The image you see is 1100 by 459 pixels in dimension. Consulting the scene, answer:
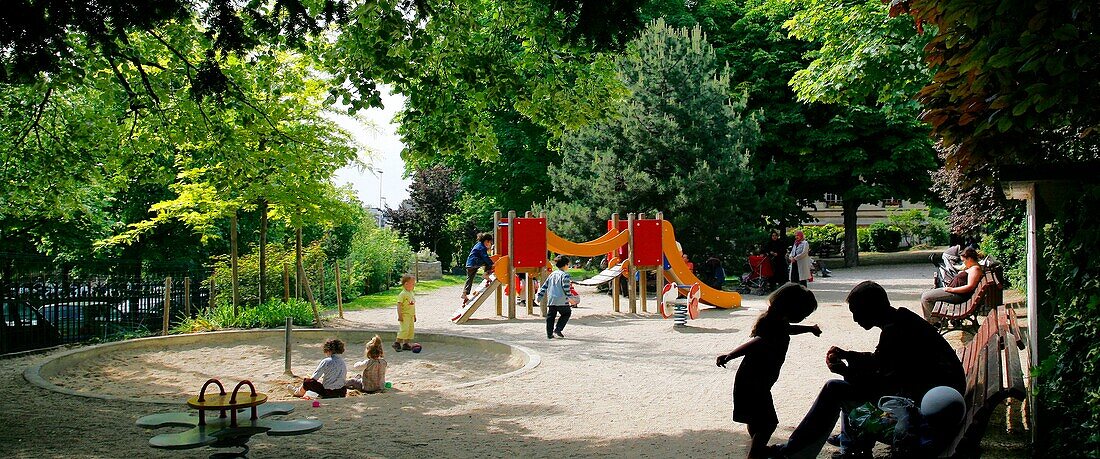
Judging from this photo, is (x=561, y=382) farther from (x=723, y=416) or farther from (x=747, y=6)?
(x=747, y=6)

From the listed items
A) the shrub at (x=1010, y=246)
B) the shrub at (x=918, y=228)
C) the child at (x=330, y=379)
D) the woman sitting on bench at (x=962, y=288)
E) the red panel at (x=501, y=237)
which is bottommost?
the child at (x=330, y=379)

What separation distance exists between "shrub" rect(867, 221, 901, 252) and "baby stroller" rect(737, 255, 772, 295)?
857 inches

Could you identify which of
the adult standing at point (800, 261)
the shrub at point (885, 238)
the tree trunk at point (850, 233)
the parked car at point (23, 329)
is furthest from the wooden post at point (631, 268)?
the shrub at point (885, 238)

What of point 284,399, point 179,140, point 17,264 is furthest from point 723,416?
point 17,264

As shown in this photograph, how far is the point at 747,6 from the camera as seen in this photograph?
114 ft

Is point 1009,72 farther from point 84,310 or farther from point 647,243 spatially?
point 84,310

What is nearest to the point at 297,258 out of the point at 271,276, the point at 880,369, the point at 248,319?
the point at 248,319

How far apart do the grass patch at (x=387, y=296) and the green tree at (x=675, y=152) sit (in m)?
6.06

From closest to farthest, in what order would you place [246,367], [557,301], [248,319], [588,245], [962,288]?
[962,288] < [246,367] < [557,301] < [248,319] < [588,245]

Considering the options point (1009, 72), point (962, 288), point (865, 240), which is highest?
point (865, 240)

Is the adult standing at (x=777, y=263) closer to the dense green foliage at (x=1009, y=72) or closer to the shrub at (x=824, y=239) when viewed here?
the shrub at (x=824, y=239)

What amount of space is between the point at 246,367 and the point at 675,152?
16.5 meters

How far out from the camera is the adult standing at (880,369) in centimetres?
561

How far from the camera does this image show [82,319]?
1556 cm
